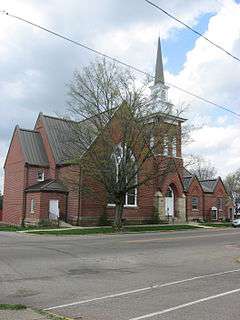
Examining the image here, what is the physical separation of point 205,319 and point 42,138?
4097 centimetres

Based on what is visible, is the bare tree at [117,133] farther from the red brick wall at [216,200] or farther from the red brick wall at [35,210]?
the red brick wall at [216,200]

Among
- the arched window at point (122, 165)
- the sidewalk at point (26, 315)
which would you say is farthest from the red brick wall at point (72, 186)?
the sidewalk at point (26, 315)

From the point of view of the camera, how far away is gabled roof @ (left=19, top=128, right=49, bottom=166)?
148 feet

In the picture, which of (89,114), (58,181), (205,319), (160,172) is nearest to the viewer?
(205,319)

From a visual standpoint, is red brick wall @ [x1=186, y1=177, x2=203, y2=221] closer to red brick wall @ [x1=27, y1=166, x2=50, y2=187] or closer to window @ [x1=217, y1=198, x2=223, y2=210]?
window @ [x1=217, y1=198, x2=223, y2=210]

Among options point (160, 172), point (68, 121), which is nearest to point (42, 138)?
point (68, 121)

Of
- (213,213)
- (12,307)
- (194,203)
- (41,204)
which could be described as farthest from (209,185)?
(12,307)

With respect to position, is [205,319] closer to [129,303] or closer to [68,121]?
[129,303]

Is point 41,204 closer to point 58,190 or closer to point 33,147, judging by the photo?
point 58,190

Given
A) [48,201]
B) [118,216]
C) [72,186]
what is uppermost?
[72,186]

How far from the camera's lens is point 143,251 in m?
20.2

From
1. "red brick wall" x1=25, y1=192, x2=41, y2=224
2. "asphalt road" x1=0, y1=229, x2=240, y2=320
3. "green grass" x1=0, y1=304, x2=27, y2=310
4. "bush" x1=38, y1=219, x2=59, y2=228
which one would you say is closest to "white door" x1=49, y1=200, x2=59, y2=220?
"bush" x1=38, y1=219, x2=59, y2=228

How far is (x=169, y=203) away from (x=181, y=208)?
1399 mm

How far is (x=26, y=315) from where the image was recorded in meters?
8.09
